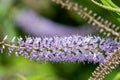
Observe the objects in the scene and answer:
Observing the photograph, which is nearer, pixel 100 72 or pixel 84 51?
pixel 100 72

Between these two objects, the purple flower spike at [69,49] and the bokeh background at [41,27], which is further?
the bokeh background at [41,27]

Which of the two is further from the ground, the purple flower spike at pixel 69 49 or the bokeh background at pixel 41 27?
the purple flower spike at pixel 69 49

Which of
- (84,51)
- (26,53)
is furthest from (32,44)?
(84,51)

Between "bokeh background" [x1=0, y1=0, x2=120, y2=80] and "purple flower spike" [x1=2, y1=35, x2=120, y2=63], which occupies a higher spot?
"purple flower spike" [x1=2, y1=35, x2=120, y2=63]

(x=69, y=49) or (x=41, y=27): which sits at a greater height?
(x=69, y=49)

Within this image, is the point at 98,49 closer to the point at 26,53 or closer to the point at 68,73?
the point at 26,53

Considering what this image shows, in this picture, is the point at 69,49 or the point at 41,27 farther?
the point at 41,27

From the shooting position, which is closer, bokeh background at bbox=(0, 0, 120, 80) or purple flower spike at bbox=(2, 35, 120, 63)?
purple flower spike at bbox=(2, 35, 120, 63)

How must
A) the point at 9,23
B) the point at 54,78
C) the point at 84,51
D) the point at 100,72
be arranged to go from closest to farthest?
the point at 100,72
the point at 84,51
the point at 9,23
the point at 54,78
